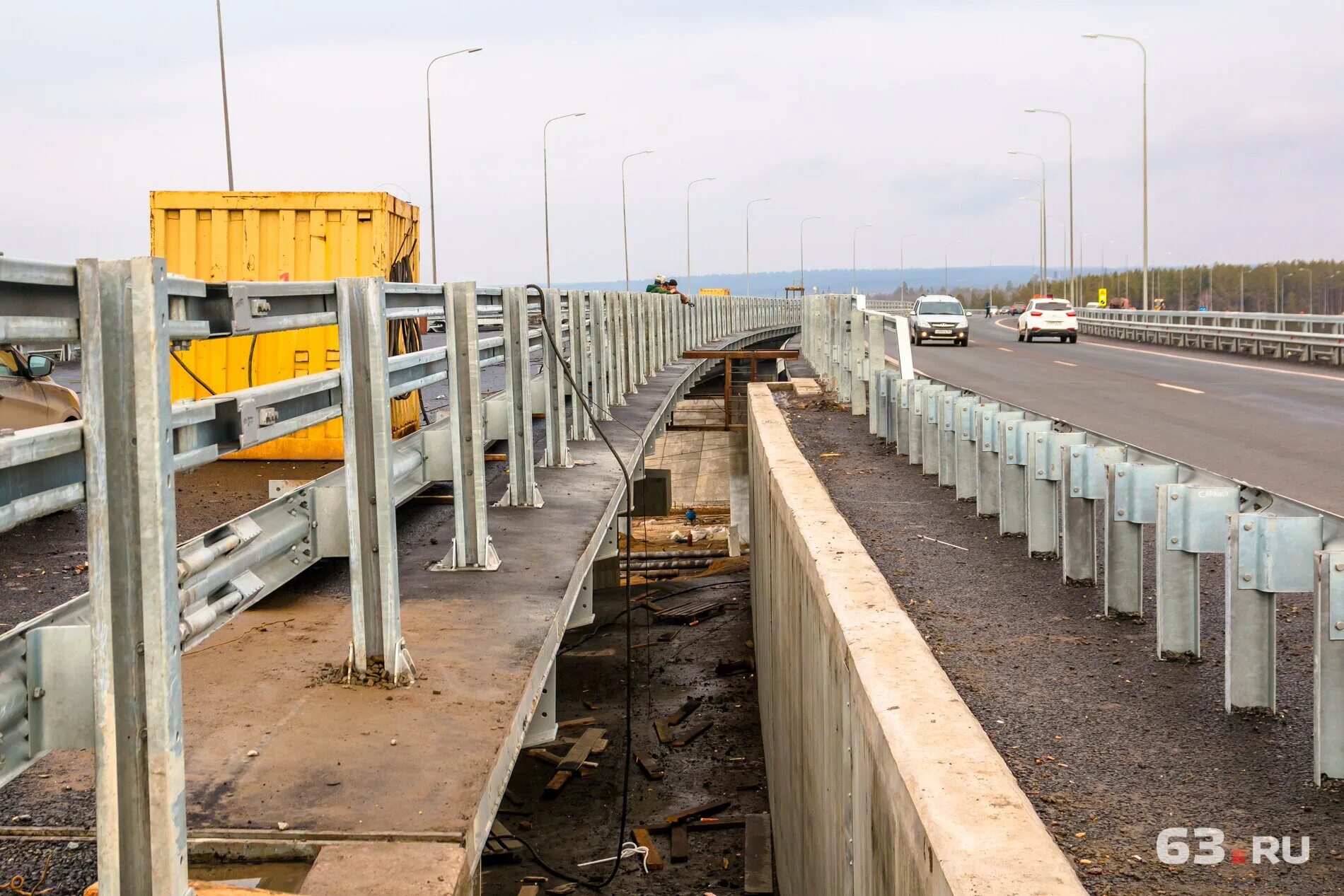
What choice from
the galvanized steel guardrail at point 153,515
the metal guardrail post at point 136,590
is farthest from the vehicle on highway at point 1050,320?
the metal guardrail post at point 136,590

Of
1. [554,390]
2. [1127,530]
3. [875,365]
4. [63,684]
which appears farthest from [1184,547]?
[875,365]

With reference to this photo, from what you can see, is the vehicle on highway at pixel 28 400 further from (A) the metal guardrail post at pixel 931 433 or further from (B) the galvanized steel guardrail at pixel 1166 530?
(B) the galvanized steel guardrail at pixel 1166 530

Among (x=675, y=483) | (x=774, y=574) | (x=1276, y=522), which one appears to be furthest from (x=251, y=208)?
(x=675, y=483)

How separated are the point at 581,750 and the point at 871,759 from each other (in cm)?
871

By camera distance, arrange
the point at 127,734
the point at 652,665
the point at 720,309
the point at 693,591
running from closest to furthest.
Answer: the point at 127,734 < the point at 652,665 < the point at 693,591 < the point at 720,309

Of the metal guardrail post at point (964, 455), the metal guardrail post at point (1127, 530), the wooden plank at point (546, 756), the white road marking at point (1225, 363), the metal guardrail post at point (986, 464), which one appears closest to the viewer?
the metal guardrail post at point (1127, 530)

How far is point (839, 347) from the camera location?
18219 millimetres

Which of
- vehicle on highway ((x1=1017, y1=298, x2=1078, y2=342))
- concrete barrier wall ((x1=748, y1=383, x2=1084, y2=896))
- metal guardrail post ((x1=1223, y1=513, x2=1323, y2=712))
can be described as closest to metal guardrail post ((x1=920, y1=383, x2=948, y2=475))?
concrete barrier wall ((x1=748, y1=383, x2=1084, y2=896))

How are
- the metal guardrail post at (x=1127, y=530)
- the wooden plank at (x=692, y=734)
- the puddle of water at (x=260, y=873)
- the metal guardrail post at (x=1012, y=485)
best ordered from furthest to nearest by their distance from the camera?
the wooden plank at (x=692, y=734) → the metal guardrail post at (x=1012, y=485) → the metal guardrail post at (x=1127, y=530) → the puddle of water at (x=260, y=873)

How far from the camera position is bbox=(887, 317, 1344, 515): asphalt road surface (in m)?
12.8

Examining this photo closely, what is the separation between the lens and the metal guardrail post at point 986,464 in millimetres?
9078

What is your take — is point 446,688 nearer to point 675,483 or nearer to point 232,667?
point 232,667

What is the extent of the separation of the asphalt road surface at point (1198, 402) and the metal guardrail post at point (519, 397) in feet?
15.3

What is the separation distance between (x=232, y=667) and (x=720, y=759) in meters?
7.93
